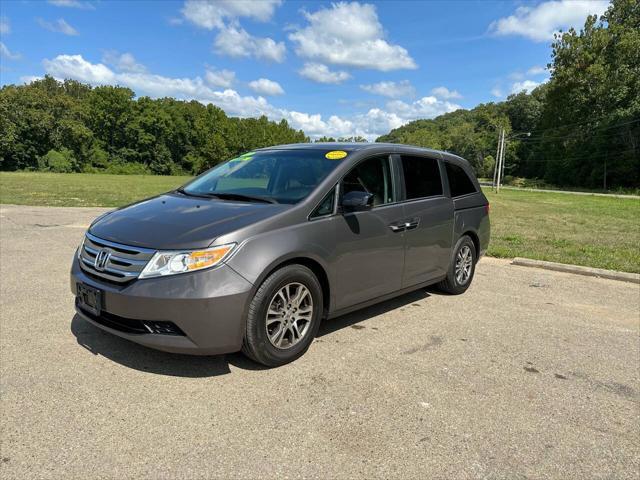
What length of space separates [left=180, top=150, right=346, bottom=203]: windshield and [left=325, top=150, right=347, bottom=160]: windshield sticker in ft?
0.14

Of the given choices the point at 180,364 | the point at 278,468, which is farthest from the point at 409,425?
the point at 180,364

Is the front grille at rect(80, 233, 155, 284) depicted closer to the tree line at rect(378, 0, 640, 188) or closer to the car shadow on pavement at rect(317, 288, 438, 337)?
the car shadow on pavement at rect(317, 288, 438, 337)

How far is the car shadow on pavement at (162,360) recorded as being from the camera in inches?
136

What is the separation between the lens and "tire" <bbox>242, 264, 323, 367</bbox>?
3.34m

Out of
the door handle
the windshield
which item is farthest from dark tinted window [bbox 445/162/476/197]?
the windshield

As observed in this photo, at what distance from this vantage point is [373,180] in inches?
175

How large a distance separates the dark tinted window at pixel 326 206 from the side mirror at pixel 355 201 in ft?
0.31

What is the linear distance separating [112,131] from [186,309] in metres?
83.8

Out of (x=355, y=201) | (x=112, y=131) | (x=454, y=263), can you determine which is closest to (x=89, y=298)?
(x=355, y=201)

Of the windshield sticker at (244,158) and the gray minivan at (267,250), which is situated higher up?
the windshield sticker at (244,158)

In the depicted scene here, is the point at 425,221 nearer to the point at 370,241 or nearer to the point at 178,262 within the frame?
the point at 370,241

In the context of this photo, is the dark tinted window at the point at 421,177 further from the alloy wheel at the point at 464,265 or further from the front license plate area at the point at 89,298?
the front license plate area at the point at 89,298

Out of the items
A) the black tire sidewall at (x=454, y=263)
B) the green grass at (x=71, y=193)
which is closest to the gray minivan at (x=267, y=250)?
the black tire sidewall at (x=454, y=263)

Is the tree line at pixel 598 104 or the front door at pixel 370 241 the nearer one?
the front door at pixel 370 241
